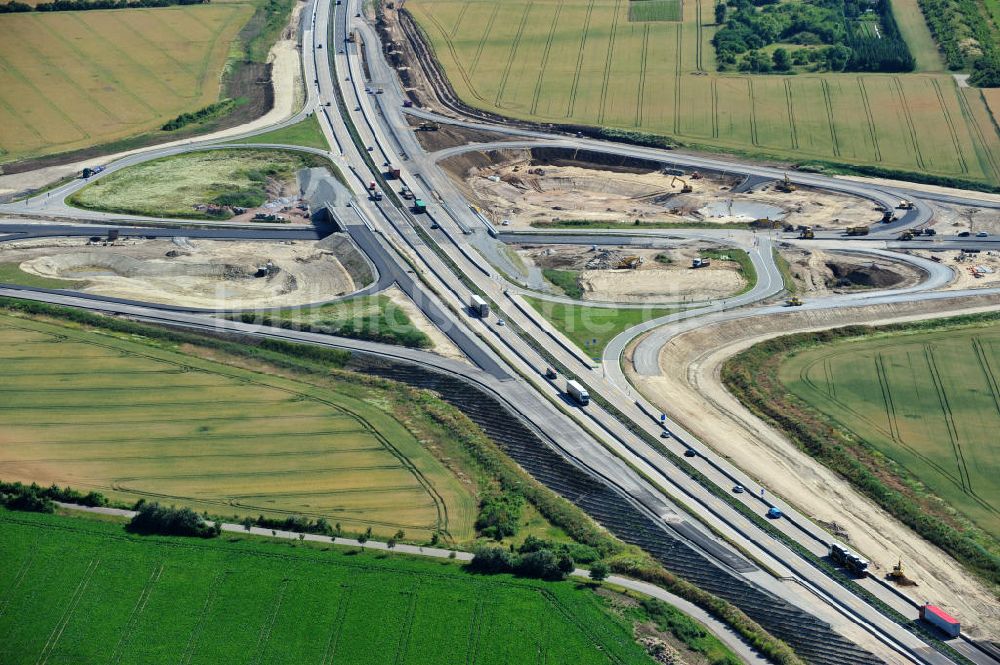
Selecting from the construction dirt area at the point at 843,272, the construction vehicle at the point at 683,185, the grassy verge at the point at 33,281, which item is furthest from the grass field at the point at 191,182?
the construction dirt area at the point at 843,272

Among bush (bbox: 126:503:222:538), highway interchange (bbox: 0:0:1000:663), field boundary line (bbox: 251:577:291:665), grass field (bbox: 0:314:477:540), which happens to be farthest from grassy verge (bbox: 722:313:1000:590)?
bush (bbox: 126:503:222:538)

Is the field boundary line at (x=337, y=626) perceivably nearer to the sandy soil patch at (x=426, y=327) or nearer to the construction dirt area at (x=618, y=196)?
the sandy soil patch at (x=426, y=327)

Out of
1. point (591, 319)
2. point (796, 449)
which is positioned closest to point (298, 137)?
point (591, 319)

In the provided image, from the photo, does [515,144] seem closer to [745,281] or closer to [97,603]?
[745,281]

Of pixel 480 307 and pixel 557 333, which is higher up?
pixel 480 307

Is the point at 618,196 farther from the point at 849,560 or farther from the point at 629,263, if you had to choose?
the point at 849,560

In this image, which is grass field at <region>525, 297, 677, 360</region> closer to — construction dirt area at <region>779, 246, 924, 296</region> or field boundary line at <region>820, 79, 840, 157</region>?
construction dirt area at <region>779, 246, 924, 296</region>

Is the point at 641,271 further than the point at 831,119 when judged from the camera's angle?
No

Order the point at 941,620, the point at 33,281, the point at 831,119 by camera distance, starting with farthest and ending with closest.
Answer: the point at 831,119 → the point at 33,281 → the point at 941,620

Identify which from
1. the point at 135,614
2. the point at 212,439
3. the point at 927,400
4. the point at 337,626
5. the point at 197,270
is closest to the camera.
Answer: the point at 337,626
